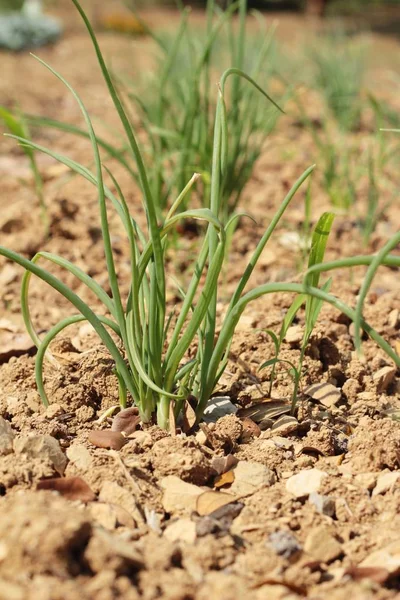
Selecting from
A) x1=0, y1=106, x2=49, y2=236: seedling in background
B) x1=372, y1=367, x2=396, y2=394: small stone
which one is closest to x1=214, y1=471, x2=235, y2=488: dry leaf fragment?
x1=372, y1=367, x2=396, y2=394: small stone

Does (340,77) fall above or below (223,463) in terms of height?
above

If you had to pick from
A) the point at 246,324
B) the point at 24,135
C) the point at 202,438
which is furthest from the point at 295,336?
the point at 24,135

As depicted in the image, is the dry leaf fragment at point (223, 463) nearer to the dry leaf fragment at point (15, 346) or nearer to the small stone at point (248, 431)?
the small stone at point (248, 431)

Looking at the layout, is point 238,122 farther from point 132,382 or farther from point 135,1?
point 135,1

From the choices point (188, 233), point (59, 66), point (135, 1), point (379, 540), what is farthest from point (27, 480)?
point (135, 1)

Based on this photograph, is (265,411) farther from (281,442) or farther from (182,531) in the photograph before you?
(182,531)

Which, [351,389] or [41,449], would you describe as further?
[351,389]

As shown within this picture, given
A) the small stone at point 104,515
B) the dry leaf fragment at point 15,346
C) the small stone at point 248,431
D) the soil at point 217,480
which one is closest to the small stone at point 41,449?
the soil at point 217,480
